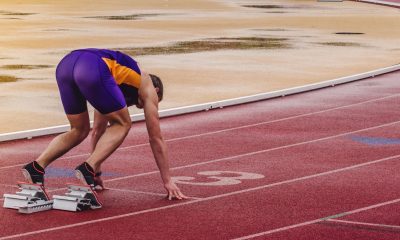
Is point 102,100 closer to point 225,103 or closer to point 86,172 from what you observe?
point 86,172

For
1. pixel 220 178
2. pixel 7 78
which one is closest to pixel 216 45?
pixel 7 78

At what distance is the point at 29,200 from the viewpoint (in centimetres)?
935

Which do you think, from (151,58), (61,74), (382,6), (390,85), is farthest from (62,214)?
(382,6)

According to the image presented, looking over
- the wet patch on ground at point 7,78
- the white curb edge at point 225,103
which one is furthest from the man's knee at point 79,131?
the wet patch on ground at point 7,78

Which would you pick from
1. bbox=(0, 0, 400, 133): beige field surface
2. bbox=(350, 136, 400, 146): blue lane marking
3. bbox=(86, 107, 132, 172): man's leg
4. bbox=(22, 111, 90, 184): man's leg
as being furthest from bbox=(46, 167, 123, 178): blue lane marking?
bbox=(350, 136, 400, 146): blue lane marking

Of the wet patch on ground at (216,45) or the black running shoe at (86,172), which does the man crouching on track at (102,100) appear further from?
the wet patch on ground at (216,45)

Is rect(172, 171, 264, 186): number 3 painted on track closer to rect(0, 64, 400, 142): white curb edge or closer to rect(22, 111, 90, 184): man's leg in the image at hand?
rect(22, 111, 90, 184): man's leg

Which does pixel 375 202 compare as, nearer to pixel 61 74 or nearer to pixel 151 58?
pixel 61 74

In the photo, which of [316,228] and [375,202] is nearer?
[316,228]

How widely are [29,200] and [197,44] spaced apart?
18574 mm

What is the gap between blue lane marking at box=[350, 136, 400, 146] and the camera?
13.3 m

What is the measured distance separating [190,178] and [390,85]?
8.94m

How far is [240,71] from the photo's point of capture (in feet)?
71.3

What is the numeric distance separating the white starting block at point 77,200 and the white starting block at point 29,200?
0.09 meters
